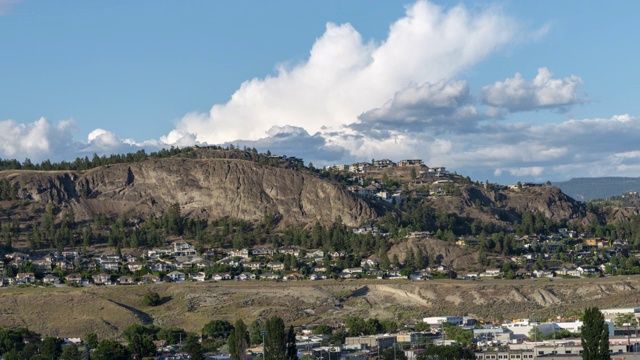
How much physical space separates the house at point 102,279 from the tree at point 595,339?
84.0 metres

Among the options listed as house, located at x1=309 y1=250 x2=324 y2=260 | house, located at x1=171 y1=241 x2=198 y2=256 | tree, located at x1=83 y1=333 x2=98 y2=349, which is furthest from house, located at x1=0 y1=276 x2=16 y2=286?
house, located at x1=309 y1=250 x2=324 y2=260

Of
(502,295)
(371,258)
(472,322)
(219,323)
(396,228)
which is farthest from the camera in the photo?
(396,228)

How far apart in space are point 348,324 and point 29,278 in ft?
160

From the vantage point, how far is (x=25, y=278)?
161875 millimetres

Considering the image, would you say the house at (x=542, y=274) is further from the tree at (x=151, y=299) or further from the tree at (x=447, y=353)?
the tree at (x=447, y=353)

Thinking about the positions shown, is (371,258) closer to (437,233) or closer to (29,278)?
(437,233)

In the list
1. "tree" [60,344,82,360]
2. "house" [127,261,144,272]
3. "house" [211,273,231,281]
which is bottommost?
"tree" [60,344,82,360]

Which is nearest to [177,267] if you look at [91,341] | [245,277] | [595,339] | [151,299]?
[245,277]

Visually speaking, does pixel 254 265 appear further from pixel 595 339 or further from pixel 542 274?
pixel 595 339

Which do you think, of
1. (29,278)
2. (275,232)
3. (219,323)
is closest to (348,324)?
(219,323)

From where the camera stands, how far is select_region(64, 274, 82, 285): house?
527 feet

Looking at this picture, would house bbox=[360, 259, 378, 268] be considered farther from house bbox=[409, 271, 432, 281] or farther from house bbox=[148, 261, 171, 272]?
house bbox=[148, 261, 171, 272]

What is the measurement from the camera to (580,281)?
158875mm

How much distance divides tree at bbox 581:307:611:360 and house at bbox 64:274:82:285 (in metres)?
A: 85.6
